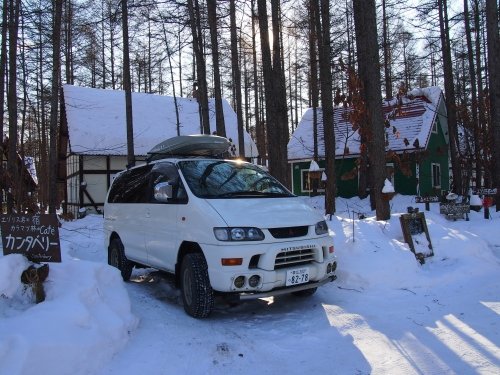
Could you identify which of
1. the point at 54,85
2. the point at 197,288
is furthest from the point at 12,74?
the point at 197,288

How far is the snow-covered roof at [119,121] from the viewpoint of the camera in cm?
2220

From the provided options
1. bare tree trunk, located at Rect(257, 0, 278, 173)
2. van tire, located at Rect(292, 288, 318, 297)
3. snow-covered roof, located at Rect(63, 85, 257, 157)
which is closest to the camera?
van tire, located at Rect(292, 288, 318, 297)

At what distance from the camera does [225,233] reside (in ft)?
17.4

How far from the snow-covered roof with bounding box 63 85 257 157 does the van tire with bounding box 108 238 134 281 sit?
14.5m

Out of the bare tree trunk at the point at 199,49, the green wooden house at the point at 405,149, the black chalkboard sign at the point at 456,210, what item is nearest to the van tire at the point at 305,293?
the black chalkboard sign at the point at 456,210

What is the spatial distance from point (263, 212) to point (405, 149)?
2020 cm

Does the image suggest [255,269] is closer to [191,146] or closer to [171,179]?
[171,179]

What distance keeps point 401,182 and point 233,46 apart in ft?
45.5

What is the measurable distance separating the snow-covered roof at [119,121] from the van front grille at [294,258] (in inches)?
672

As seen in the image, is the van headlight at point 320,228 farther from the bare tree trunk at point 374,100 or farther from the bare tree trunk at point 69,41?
the bare tree trunk at point 69,41

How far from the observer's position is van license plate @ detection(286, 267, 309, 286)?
5.48 m

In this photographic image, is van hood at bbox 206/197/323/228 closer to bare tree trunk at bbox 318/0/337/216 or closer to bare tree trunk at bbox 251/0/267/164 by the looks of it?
bare tree trunk at bbox 318/0/337/216

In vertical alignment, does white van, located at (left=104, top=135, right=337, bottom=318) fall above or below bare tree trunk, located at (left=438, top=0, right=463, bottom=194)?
below

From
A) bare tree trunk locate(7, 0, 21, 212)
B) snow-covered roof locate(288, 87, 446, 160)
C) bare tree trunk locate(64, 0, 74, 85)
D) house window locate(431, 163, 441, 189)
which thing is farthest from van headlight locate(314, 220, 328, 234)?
house window locate(431, 163, 441, 189)
